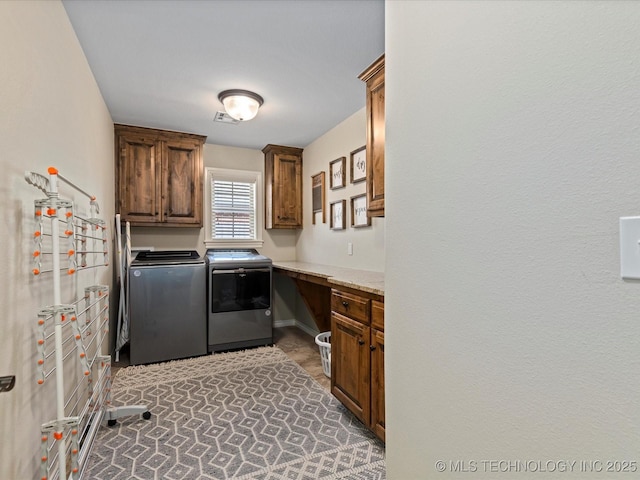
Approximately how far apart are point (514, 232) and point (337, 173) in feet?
9.51

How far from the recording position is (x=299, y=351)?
3451 mm

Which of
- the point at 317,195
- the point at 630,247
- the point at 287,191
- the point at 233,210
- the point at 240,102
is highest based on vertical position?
the point at 240,102

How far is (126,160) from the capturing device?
3428 mm

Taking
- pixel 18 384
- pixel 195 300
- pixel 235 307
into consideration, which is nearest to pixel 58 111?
pixel 18 384

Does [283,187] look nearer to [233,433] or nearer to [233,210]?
[233,210]

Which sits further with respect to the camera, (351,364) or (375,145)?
(375,145)

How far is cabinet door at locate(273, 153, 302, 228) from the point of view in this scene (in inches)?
165

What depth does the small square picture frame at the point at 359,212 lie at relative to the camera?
3020mm

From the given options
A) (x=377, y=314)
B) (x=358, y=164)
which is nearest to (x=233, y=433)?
(x=377, y=314)

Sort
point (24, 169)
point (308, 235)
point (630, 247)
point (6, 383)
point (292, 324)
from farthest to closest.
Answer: point (292, 324) → point (308, 235) → point (24, 169) → point (6, 383) → point (630, 247)

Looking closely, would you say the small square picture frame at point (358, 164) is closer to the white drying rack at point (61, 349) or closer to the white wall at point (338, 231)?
the white wall at point (338, 231)

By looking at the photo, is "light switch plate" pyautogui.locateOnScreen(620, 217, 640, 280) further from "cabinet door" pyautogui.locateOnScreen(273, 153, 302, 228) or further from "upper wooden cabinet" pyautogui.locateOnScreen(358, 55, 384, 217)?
"cabinet door" pyautogui.locateOnScreen(273, 153, 302, 228)

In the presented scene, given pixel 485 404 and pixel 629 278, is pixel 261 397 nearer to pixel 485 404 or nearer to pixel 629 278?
pixel 485 404

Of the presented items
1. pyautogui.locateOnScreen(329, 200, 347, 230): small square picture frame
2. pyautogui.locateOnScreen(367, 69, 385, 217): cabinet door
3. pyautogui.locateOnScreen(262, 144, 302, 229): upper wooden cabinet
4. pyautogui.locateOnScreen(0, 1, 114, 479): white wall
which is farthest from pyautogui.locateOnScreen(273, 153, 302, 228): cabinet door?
pyautogui.locateOnScreen(0, 1, 114, 479): white wall
